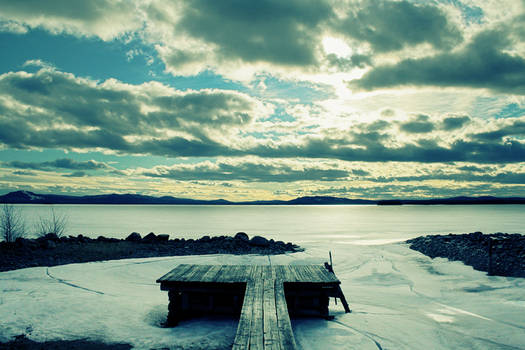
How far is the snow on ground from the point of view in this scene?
8.70 metres

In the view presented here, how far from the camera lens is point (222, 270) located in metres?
11.6

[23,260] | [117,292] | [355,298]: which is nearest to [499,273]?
[355,298]

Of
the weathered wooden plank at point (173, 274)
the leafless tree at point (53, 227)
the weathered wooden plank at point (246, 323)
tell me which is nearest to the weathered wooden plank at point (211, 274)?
the weathered wooden plank at point (173, 274)

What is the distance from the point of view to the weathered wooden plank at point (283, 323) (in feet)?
19.6

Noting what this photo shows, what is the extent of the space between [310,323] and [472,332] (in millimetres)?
5028

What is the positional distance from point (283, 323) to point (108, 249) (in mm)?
23566

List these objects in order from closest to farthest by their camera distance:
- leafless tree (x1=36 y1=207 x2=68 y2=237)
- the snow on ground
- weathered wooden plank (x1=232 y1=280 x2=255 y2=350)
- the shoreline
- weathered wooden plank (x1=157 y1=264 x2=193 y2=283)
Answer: weathered wooden plank (x1=232 y1=280 x2=255 y2=350), the snow on ground, weathered wooden plank (x1=157 y1=264 x2=193 y2=283), the shoreline, leafless tree (x1=36 y1=207 x2=68 y2=237)

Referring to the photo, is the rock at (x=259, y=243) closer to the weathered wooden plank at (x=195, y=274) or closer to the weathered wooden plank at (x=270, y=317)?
the weathered wooden plank at (x=195, y=274)

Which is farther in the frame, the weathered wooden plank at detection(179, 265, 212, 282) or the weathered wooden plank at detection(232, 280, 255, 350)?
the weathered wooden plank at detection(179, 265, 212, 282)

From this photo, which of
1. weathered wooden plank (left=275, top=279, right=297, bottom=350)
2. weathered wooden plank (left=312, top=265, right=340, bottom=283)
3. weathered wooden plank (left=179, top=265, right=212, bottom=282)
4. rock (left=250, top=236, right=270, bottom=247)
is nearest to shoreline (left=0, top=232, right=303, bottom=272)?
rock (left=250, top=236, right=270, bottom=247)

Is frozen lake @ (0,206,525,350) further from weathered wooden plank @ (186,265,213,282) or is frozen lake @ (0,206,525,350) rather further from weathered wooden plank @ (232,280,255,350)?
weathered wooden plank @ (186,265,213,282)

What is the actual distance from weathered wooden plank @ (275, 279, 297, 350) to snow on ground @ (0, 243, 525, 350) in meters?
1.14

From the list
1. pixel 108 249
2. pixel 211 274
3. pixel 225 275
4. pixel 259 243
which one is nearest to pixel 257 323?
pixel 225 275

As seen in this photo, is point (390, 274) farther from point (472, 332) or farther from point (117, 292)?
point (117, 292)
